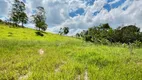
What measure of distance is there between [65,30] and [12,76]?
11800 centimetres

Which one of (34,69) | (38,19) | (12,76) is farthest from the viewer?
(38,19)

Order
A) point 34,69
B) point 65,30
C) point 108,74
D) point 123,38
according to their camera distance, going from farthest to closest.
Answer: point 65,30, point 123,38, point 34,69, point 108,74

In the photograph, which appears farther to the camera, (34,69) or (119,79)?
(34,69)

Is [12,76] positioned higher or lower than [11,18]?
lower

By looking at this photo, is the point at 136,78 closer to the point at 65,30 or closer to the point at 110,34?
the point at 110,34

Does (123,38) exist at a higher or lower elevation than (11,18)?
lower

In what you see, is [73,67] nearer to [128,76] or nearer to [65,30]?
[128,76]

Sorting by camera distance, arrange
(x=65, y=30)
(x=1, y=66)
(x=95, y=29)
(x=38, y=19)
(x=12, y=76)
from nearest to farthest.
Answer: (x=12, y=76), (x=1, y=66), (x=95, y=29), (x=38, y=19), (x=65, y=30)

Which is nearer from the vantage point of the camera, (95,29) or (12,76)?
(12,76)

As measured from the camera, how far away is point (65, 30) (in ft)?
→ 421

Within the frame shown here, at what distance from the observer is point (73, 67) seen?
41.8 feet

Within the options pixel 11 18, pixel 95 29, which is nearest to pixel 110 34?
pixel 95 29

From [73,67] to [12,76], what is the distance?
4.35 meters

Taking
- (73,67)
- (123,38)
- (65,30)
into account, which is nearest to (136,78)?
(73,67)
